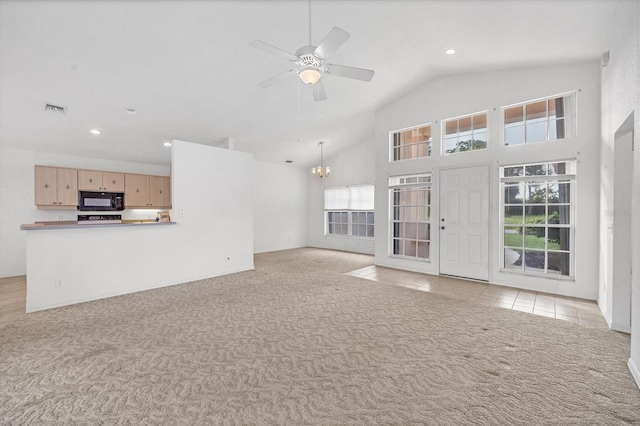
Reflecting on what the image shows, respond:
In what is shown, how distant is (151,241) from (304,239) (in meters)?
5.68

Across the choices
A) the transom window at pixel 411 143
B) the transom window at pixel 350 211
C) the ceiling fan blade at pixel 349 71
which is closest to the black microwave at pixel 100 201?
the transom window at pixel 350 211

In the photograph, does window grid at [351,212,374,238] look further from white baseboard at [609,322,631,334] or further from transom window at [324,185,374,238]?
white baseboard at [609,322,631,334]

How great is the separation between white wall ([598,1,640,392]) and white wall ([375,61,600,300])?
291 mm

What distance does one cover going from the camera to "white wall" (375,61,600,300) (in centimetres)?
389

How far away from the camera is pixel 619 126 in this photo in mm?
2795

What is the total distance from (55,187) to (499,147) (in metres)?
8.78

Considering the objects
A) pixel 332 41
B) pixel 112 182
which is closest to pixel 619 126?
pixel 332 41

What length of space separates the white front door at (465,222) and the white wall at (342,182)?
291 centimetres

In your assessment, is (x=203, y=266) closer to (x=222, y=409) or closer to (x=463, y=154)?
(x=222, y=409)

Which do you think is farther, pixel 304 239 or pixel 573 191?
pixel 304 239

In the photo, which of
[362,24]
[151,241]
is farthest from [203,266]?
[362,24]

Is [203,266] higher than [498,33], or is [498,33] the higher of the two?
[498,33]

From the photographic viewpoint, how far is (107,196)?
A: 20.6ft

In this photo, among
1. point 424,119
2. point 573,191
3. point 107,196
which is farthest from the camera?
point 107,196
